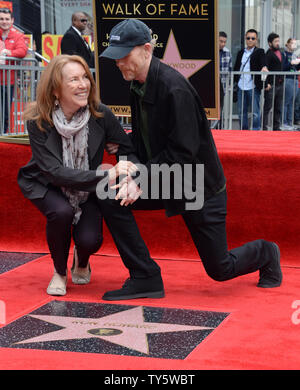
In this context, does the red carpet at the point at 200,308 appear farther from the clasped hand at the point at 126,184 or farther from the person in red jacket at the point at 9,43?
the person in red jacket at the point at 9,43

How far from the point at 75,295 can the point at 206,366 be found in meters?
1.36

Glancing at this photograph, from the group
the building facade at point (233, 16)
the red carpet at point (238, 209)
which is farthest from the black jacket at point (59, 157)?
the building facade at point (233, 16)

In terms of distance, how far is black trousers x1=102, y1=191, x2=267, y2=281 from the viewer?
389 cm

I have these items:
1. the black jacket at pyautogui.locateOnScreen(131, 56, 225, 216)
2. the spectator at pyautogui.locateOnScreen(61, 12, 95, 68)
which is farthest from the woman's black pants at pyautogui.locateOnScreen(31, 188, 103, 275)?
the spectator at pyautogui.locateOnScreen(61, 12, 95, 68)

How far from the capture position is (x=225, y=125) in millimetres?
8148

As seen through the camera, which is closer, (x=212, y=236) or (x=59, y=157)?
(x=212, y=236)

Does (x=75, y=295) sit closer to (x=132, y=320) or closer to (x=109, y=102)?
(x=132, y=320)

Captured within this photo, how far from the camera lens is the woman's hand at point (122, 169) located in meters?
3.83

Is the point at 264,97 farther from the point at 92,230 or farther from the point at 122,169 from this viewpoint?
the point at 122,169

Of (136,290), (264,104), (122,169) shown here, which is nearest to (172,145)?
(122,169)

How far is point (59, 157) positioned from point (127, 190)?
488mm

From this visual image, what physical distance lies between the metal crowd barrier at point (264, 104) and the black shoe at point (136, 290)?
407 centimetres

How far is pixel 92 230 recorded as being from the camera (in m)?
4.14

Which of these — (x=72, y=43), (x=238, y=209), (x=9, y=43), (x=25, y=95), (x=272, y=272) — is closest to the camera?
(x=272, y=272)
